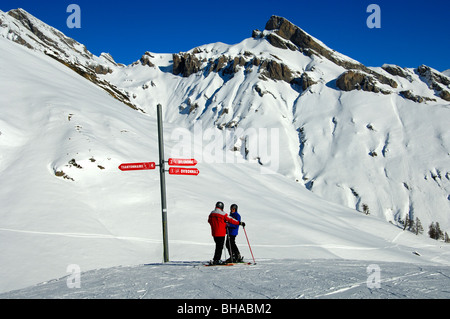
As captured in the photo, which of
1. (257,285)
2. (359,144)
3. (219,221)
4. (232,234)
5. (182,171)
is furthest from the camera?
(359,144)

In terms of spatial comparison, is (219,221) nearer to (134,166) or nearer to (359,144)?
(134,166)

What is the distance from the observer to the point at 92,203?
18.2 m

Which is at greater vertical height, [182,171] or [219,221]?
[182,171]

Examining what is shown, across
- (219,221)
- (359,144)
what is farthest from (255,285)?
(359,144)

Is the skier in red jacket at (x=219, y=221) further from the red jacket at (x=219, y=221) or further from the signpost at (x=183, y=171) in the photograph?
the signpost at (x=183, y=171)

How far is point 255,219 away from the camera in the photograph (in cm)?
2302

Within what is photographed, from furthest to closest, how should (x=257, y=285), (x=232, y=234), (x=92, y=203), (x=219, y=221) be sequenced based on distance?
(x=92, y=203), (x=232, y=234), (x=219, y=221), (x=257, y=285)

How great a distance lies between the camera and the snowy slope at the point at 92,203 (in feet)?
46.6

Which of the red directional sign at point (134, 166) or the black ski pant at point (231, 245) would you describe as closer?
the black ski pant at point (231, 245)

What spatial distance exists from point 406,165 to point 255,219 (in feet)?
513

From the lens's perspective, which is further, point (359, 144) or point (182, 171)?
point (359, 144)

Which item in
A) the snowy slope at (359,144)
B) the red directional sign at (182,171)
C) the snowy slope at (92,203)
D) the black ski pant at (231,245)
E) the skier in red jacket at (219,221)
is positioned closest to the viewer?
the skier in red jacket at (219,221)

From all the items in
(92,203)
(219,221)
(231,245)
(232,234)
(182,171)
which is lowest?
(231,245)

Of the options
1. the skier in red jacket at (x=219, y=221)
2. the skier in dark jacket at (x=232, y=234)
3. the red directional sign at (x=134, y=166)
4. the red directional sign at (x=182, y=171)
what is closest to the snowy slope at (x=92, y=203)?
the skier in dark jacket at (x=232, y=234)
